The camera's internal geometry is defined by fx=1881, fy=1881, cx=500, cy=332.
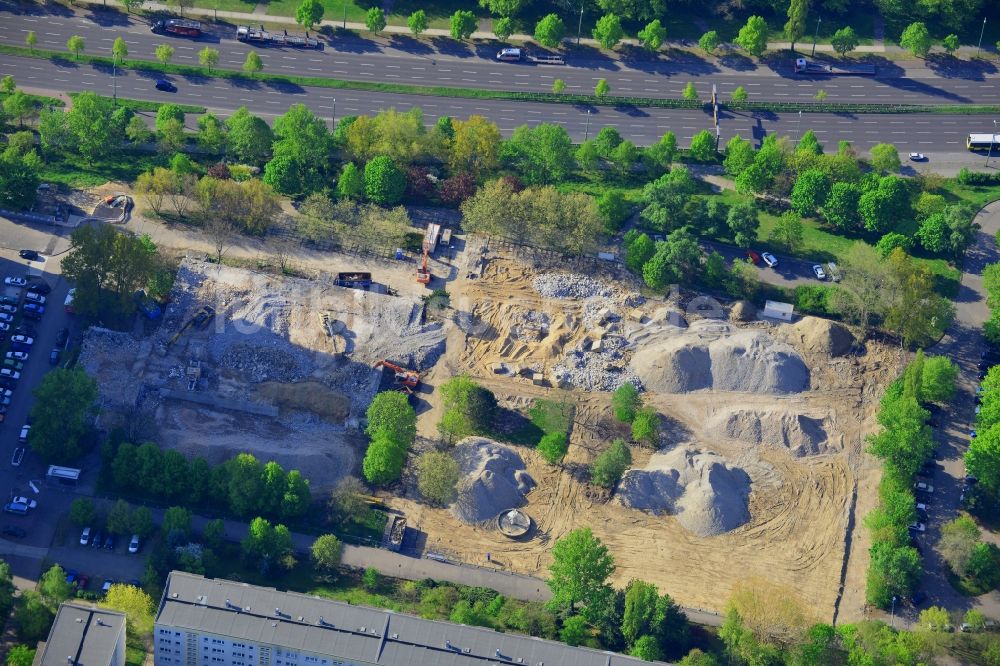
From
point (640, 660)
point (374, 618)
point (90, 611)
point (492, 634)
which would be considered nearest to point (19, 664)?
point (90, 611)

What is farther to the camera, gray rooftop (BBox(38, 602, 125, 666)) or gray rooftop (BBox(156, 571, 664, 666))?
gray rooftop (BBox(156, 571, 664, 666))

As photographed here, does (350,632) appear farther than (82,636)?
Yes

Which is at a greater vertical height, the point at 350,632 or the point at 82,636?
the point at 82,636

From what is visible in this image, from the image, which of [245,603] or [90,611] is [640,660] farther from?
[90,611]

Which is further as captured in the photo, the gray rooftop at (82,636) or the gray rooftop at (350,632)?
the gray rooftop at (350,632)
